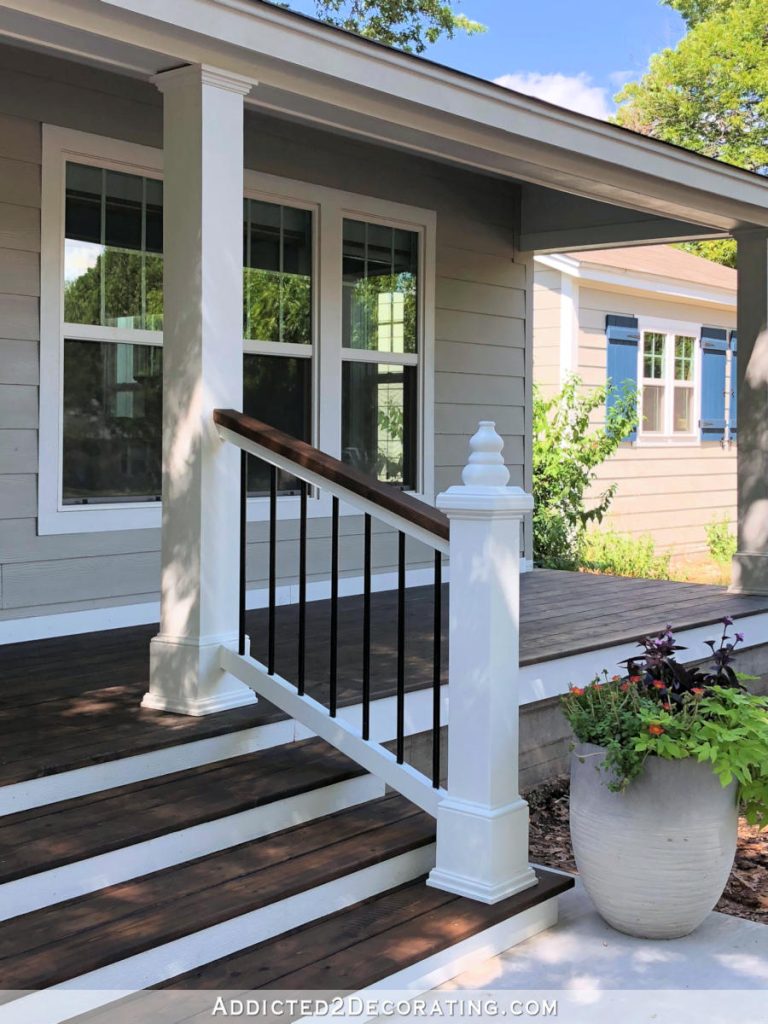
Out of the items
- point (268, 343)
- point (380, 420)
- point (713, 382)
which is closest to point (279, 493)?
point (268, 343)

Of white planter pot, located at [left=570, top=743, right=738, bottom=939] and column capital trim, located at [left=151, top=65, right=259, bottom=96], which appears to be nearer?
white planter pot, located at [left=570, top=743, right=738, bottom=939]

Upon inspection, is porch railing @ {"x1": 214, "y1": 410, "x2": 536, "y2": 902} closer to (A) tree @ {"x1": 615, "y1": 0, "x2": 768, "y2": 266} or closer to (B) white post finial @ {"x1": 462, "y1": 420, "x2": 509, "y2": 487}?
(B) white post finial @ {"x1": 462, "y1": 420, "x2": 509, "y2": 487}

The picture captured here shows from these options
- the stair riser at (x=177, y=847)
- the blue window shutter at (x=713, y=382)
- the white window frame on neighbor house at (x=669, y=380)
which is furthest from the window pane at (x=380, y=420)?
the blue window shutter at (x=713, y=382)

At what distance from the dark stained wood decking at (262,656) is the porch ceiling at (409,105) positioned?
6.69 feet

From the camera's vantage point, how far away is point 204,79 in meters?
3.58

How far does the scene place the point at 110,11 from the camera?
331 centimetres

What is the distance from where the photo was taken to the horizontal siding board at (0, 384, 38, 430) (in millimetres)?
4688

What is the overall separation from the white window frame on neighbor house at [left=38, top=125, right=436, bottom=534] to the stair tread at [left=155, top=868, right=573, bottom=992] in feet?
8.49

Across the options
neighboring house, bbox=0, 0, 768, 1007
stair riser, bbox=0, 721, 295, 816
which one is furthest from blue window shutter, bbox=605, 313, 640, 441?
stair riser, bbox=0, 721, 295, 816

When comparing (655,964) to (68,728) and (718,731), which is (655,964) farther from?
(68,728)

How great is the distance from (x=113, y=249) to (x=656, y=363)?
7950 mm

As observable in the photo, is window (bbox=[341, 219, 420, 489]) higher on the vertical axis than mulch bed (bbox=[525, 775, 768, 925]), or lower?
higher

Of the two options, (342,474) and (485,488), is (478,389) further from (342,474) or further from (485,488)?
(485,488)

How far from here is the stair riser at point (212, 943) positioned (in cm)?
226
